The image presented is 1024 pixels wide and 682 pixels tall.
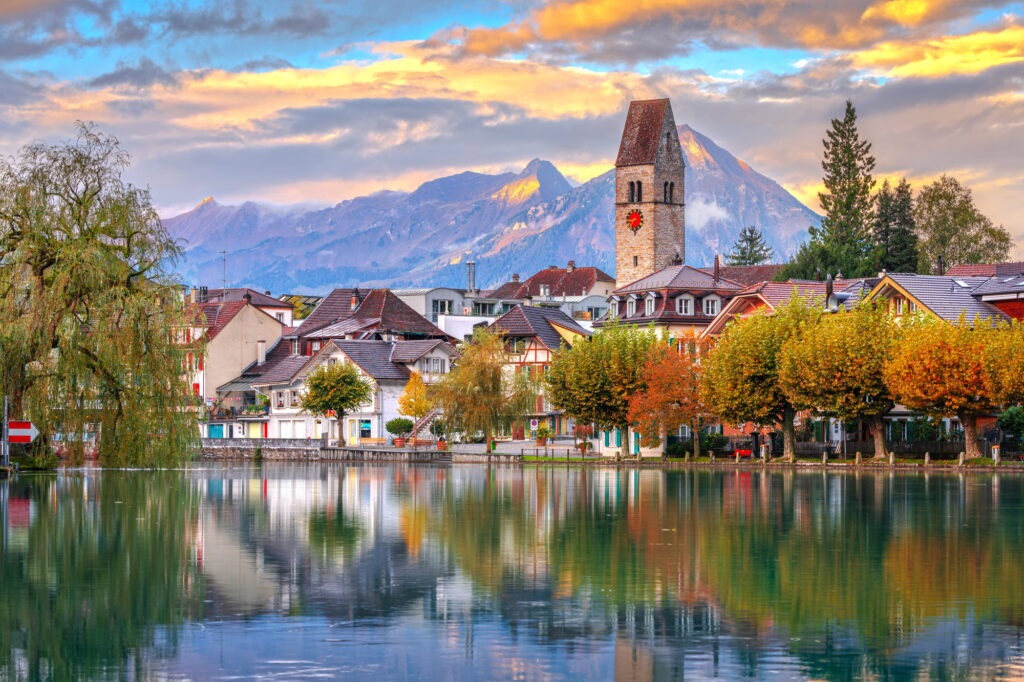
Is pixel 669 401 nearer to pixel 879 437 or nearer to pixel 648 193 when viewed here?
pixel 879 437

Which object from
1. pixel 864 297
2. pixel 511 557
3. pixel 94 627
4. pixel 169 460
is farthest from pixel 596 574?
pixel 864 297

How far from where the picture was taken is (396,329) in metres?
131

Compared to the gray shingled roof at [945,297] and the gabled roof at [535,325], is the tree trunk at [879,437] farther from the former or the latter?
the gabled roof at [535,325]

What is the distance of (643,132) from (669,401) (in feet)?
285

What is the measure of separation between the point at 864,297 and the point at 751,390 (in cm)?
1584

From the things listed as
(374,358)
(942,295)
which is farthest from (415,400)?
(942,295)

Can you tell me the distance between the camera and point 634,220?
168 m

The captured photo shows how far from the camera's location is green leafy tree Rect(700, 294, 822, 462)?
81.8 metres

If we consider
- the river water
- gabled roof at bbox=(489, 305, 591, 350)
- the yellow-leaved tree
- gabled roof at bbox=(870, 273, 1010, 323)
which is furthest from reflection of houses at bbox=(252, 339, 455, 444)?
the river water

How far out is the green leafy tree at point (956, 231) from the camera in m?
140

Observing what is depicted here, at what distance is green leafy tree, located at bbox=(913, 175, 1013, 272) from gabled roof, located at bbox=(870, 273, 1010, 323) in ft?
159

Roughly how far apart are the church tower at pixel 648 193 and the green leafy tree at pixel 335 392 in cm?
5622

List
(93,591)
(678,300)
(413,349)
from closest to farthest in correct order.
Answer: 1. (93,591)
2. (678,300)
3. (413,349)

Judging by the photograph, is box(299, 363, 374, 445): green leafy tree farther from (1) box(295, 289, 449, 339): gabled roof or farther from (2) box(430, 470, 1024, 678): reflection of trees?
(2) box(430, 470, 1024, 678): reflection of trees
